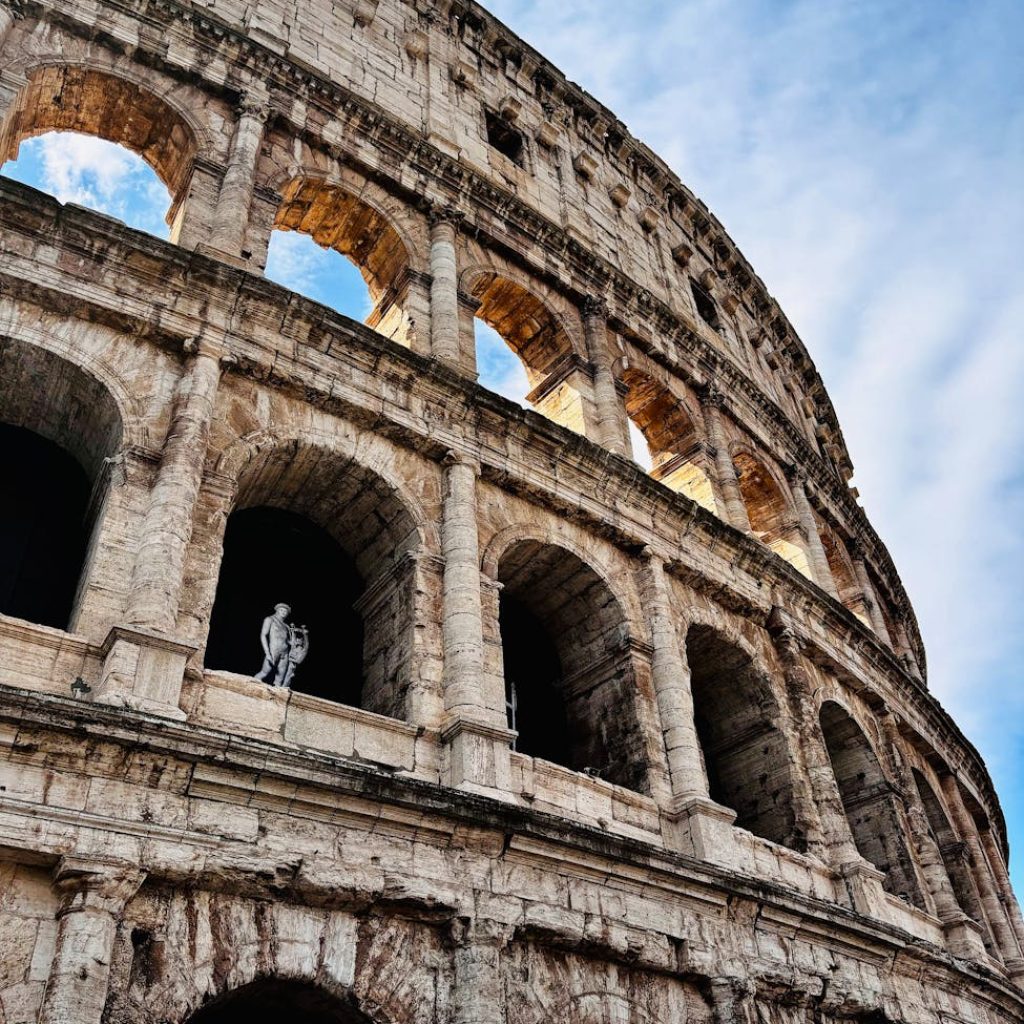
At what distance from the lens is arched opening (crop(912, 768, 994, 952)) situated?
16000 millimetres

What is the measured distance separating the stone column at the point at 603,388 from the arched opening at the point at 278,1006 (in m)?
7.53

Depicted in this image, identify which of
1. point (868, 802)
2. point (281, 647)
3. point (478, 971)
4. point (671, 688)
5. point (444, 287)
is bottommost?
point (478, 971)

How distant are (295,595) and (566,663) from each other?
3082 millimetres

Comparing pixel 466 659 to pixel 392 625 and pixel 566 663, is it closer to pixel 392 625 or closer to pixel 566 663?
pixel 392 625

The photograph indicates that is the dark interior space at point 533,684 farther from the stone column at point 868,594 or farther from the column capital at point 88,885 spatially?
Result: the stone column at point 868,594

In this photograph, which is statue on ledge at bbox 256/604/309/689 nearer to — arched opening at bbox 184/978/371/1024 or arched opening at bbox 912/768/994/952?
arched opening at bbox 184/978/371/1024

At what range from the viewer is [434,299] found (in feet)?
41.6

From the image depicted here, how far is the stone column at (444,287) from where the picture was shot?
12.2 metres

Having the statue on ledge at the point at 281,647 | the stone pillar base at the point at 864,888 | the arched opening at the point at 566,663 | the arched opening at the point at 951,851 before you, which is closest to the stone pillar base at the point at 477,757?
the statue on ledge at the point at 281,647

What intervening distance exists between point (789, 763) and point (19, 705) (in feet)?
27.9

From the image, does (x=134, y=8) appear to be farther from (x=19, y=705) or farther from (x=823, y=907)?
(x=823, y=907)

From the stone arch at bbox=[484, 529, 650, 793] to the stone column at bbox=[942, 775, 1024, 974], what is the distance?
351 inches

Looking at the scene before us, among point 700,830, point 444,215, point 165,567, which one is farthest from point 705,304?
point 165,567

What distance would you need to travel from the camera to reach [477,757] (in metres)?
8.48
